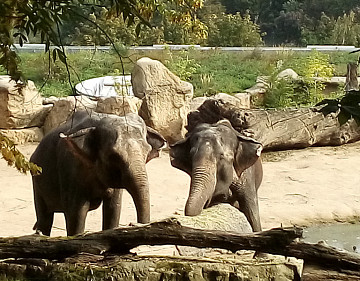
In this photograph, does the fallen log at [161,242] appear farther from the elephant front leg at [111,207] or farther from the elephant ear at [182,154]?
the elephant ear at [182,154]

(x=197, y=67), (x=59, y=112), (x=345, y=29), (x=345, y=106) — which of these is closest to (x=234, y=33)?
(x=345, y=29)

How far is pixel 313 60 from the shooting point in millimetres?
14617

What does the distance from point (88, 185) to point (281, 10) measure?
1973cm

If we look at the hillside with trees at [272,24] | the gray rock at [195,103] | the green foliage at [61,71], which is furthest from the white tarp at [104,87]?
the hillside with trees at [272,24]

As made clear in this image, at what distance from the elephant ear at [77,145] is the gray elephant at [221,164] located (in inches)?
22.6

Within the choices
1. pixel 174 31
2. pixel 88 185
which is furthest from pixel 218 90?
pixel 88 185

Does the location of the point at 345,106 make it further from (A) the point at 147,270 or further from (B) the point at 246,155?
(B) the point at 246,155

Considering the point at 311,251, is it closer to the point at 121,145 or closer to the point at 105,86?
the point at 121,145

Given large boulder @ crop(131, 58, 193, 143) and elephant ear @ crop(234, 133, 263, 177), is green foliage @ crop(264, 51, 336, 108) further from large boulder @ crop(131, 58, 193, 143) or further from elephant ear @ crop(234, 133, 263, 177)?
elephant ear @ crop(234, 133, 263, 177)

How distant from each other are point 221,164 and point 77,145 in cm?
89

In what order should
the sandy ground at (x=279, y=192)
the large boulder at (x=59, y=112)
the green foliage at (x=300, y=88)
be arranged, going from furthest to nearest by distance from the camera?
1. the green foliage at (x=300, y=88)
2. the large boulder at (x=59, y=112)
3. the sandy ground at (x=279, y=192)

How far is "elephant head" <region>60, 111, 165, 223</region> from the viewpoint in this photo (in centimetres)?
449

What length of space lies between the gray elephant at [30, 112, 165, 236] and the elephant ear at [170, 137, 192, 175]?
0.10 meters

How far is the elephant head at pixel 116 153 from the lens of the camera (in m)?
4.49
